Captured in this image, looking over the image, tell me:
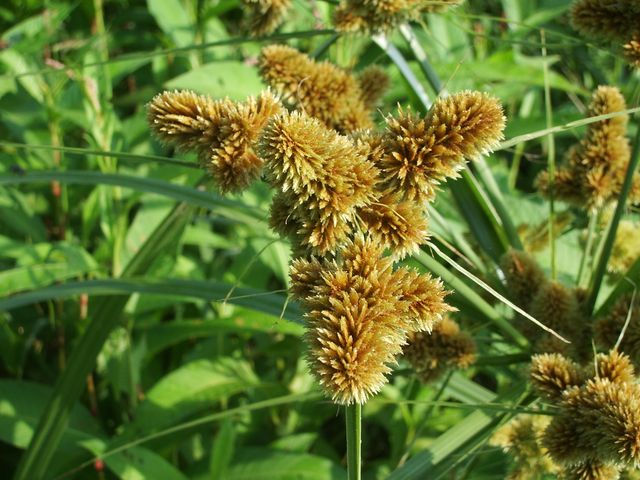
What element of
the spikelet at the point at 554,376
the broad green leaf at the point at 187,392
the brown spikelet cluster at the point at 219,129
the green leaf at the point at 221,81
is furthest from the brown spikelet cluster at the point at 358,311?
the green leaf at the point at 221,81

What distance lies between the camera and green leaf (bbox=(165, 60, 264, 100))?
1.65 metres

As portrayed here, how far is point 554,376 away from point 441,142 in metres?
0.32

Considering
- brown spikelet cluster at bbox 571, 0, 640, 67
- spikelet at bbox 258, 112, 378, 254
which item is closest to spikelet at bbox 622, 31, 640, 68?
brown spikelet cluster at bbox 571, 0, 640, 67

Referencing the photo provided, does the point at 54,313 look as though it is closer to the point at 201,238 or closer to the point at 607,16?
the point at 201,238

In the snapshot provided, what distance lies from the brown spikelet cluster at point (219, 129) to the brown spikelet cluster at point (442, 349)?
33cm

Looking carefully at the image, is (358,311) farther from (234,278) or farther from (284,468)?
(234,278)

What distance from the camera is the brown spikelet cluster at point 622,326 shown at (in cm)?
92

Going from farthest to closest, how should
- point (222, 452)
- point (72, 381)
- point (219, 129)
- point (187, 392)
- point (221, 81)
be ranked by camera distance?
point (221, 81)
point (187, 392)
point (222, 452)
point (72, 381)
point (219, 129)

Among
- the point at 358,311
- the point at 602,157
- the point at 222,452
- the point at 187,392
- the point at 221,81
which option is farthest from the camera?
the point at 221,81

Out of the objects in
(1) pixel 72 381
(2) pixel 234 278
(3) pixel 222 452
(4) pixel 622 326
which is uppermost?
(4) pixel 622 326

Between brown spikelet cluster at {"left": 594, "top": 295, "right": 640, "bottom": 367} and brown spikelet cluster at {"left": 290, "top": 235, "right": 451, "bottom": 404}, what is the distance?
0.33m

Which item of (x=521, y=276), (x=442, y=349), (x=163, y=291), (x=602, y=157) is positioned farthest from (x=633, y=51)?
(x=163, y=291)

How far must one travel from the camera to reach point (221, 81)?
66.8 inches

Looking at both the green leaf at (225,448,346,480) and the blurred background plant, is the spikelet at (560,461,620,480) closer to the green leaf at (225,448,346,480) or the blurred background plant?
the blurred background plant
